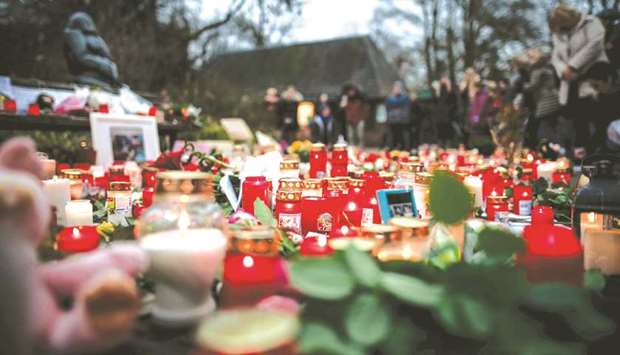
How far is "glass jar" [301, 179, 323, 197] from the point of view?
1690 mm

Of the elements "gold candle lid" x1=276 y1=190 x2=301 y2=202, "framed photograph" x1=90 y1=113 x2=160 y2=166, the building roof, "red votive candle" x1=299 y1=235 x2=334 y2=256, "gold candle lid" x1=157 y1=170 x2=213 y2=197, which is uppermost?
the building roof

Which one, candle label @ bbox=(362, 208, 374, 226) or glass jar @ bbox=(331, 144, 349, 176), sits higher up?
glass jar @ bbox=(331, 144, 349, 176)

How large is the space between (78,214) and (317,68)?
75.9 ft

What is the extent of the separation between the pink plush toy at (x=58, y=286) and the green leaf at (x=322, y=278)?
23 cm

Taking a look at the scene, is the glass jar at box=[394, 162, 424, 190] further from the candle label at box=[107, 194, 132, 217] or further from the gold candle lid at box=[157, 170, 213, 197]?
the gold candle lid at box=[157, 170, 213, 197]

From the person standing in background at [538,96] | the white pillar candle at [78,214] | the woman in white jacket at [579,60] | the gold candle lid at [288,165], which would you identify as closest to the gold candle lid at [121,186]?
the white pillar candle at [78,214]

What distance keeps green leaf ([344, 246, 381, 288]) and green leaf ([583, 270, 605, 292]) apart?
0.47m

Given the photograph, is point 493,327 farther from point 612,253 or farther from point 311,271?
point 612,253

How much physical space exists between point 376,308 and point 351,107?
38.6 feet

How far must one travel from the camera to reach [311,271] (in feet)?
2.59

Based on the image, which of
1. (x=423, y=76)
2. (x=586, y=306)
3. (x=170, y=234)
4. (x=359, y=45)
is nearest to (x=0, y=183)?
(x=170, y=234)

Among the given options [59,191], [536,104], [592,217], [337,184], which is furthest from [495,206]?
[536,104]

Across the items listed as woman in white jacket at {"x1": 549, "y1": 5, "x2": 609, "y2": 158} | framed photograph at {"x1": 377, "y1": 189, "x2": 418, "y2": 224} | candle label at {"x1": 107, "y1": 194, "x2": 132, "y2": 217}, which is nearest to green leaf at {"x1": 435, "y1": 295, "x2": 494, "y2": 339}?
framed photograph at {"x1": 377, "y1": 189, "x2": 418, "y2": 224}

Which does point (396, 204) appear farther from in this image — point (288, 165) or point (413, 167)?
point (288, 165)
